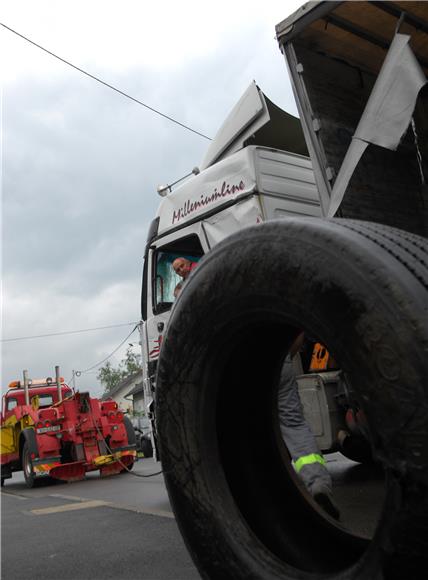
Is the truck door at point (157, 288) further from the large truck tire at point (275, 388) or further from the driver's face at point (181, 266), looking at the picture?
the large truck tire at point (275, 388)

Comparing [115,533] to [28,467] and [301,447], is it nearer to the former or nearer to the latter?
[301,447]

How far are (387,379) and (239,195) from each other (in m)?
3.98

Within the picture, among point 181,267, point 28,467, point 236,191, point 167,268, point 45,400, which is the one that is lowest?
point 28,467

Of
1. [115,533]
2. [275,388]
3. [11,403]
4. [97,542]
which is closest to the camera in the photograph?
[275,388]

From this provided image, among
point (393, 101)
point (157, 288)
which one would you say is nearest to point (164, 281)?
point (157, 288)

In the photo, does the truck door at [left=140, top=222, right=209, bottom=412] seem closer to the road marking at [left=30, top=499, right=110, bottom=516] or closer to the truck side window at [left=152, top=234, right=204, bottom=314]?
the truck side window at [left=152, top=234, right=204, bottom=314]

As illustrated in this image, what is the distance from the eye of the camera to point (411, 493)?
1226 millimetres

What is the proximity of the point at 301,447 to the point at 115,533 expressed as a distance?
66.8 inches

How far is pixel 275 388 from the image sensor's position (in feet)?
6.67

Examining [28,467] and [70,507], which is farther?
[28,467]

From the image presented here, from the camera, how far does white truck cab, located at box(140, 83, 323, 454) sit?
16.8 feet

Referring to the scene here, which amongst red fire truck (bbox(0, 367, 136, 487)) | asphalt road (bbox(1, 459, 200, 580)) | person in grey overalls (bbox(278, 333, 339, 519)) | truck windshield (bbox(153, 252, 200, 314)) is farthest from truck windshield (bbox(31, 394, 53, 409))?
person in grey overalls (bbox(278, 333, 339, 519))

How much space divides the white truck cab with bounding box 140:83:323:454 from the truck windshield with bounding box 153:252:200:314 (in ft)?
0.03

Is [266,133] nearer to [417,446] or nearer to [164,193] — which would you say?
[164,193]
